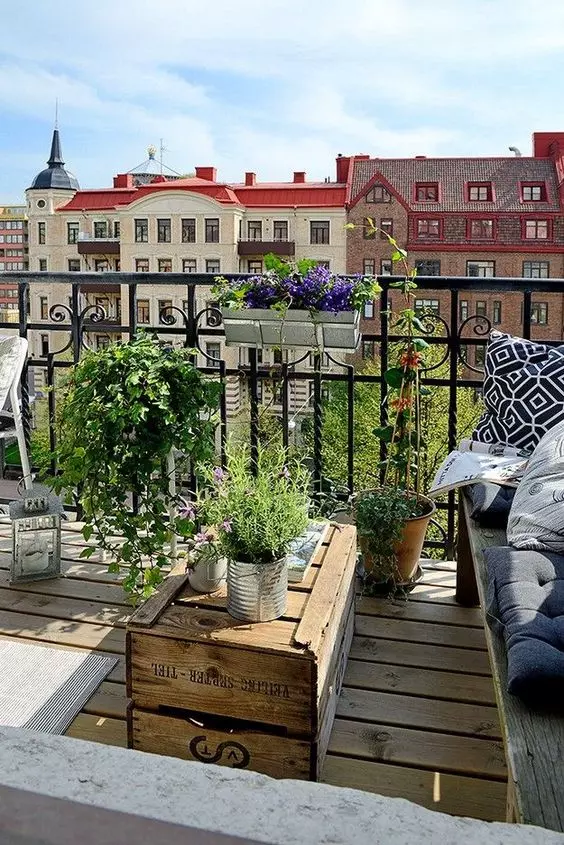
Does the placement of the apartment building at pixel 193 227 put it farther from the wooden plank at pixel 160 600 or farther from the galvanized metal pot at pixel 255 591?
the galvanized metal pot at pixel 255 591

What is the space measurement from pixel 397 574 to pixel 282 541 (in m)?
0.85

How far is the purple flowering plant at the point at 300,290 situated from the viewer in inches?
92.3

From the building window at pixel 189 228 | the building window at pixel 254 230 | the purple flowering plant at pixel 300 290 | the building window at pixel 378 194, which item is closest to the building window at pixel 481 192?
the building window at pixel 378 194

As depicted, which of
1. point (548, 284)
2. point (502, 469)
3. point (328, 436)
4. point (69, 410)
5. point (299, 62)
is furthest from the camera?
point (299, 62)

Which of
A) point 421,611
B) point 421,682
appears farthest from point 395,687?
point 421,611

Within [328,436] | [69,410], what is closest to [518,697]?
[69,410]

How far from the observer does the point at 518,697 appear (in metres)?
1.11

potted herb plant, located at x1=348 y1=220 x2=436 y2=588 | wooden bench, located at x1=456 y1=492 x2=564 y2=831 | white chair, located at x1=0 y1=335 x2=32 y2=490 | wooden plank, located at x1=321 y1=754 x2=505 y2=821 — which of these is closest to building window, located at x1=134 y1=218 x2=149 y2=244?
white chair, located at x1=0 y1=335 x2=32 y2=490

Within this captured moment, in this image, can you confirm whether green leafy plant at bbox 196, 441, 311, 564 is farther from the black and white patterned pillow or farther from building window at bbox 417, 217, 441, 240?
building window at bbox 417, 217, 441, 240

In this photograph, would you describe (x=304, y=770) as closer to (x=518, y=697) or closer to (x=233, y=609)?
(x=233, y=609)

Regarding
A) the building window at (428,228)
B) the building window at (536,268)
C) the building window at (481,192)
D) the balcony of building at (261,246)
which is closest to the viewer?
the building window at (428,228)

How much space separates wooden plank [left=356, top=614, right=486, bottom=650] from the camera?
2031 mm

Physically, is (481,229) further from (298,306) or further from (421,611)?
(421,611)

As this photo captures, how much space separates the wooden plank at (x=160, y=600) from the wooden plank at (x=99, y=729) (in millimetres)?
304
